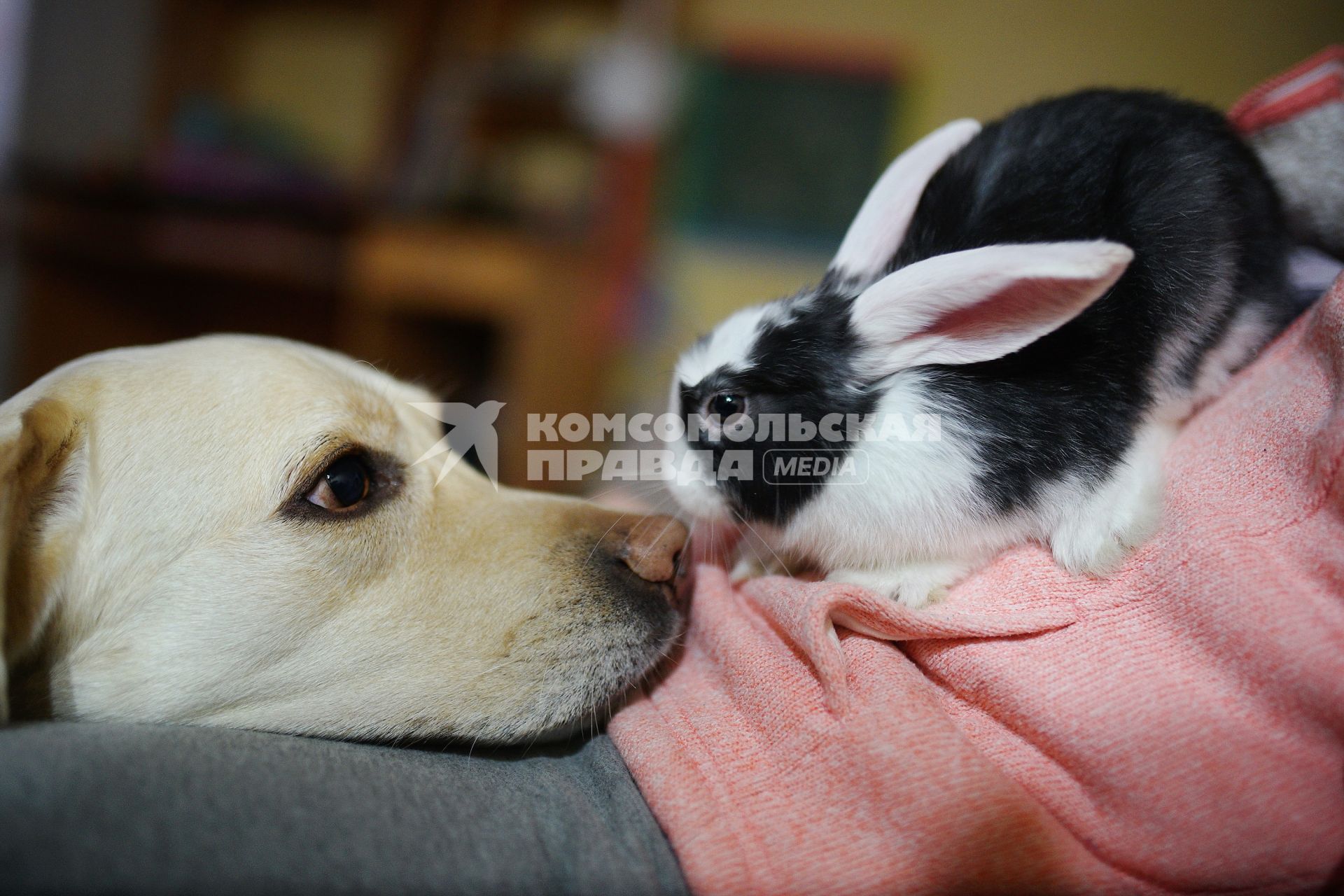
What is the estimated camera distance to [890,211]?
111 cm

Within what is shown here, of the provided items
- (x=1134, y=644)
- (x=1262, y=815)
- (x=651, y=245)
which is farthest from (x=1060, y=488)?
(x=651, y=245)

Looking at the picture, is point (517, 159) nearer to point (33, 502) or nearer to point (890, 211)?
point (890, 211)

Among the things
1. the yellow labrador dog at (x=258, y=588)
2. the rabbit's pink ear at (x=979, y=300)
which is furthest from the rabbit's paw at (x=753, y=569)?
the rabbit's pink ear at (x=979, y=300)

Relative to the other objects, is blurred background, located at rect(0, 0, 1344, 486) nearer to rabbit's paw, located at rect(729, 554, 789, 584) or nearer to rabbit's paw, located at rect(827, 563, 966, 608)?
rabbit's paw, located at rect(729, 554, 789, 584)

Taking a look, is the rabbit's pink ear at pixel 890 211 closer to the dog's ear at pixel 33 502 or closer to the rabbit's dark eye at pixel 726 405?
the rabbit's dark eye at pixel 726 405

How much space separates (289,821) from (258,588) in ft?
1.04

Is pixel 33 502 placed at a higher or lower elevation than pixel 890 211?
lower

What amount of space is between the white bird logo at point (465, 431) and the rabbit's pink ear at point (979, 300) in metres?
0.61

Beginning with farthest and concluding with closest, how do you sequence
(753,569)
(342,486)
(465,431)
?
(465,431), (753,569), (342,486)

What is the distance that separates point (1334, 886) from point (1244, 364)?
0.63 meters

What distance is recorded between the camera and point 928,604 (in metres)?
0.96

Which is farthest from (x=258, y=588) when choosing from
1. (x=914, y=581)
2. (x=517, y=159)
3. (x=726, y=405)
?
(x=517, y=159)

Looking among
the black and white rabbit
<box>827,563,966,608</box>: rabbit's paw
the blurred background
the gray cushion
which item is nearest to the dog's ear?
the gray cushion

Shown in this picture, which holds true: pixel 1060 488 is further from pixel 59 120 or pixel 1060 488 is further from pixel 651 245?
pixel 59 120
